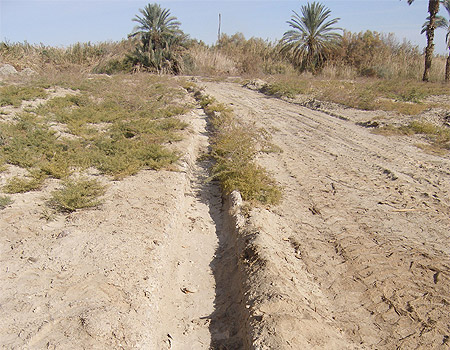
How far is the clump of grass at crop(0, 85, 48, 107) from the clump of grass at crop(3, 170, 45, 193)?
594 cm

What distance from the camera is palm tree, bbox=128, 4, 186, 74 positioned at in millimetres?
23406

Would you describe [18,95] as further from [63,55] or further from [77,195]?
[63,55]

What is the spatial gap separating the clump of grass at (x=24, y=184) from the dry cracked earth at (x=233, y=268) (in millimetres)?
179

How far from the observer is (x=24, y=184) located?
538cm

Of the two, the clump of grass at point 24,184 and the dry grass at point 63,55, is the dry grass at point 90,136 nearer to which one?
the clump of grass at point 24,184

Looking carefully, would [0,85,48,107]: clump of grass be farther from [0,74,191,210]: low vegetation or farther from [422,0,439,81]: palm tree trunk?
[422,0,439,81]: palm tree trunk

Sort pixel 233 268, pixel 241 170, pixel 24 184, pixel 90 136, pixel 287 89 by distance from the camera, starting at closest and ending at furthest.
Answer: pixel 233 268, pixel 24 184, pixel 241 170, pixel 90 136, pixel 287 89

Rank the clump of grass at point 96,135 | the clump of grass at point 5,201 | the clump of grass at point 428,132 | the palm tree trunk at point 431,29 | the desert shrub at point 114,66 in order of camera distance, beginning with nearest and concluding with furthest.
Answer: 1. the clump of grass at point 5,201
2. the clump of grass at point 96,135
3. the clump of grass at point 428,132
4. the palm tree trunk at point 431,29
5. the desert shrub at point 114,66

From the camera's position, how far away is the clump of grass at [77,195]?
4895 mm

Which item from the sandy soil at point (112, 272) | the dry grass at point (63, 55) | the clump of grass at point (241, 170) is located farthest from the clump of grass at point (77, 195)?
the dry grass at point (63, 55)

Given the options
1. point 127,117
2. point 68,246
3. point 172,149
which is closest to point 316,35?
point 127,117

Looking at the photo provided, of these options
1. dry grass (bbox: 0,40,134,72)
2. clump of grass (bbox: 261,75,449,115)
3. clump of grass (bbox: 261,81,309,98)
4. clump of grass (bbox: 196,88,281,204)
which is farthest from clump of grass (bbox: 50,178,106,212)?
dry grass (bbox: 0,40,134,72)

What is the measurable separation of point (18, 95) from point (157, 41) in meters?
14.6

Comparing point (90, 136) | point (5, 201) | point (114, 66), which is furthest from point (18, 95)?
point (114, 66)
